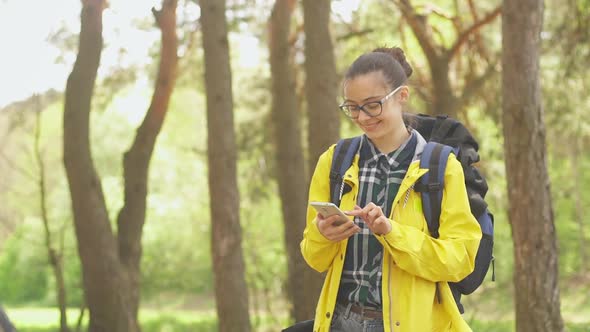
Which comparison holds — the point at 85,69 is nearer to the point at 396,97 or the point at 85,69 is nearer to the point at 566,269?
the point at 396,97

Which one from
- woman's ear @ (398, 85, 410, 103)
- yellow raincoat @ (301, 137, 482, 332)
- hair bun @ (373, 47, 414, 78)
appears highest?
hair bun @ (373, 47, 414, 78)

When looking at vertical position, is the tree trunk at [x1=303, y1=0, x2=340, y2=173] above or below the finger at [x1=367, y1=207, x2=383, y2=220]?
above

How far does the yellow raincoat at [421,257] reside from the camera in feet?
9.59

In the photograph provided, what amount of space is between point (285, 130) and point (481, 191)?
34.0 ft

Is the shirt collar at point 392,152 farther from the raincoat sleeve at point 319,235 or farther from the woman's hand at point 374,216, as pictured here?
the woman's hand at point 374,216

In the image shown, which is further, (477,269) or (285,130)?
(285,130)

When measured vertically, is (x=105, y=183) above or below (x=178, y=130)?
below

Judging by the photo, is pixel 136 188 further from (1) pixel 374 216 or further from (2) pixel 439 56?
(1) pixel 374 216

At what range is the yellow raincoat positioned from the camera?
9.59ft

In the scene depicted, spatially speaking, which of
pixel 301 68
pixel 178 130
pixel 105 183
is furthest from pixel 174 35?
pixel 178 130

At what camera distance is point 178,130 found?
39.8 m

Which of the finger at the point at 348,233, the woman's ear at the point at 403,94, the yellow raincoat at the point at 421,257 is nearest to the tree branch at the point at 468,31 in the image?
the woman's ear at the point at 403,94

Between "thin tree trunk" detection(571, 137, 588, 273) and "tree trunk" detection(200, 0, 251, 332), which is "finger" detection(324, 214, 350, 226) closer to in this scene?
"tree trunk" detection(200, 0, 251, 332)

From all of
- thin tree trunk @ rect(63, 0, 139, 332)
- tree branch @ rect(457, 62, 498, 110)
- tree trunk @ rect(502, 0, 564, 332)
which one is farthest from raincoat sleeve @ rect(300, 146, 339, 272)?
tree branch @ rect(457, 62, 498, 110)
